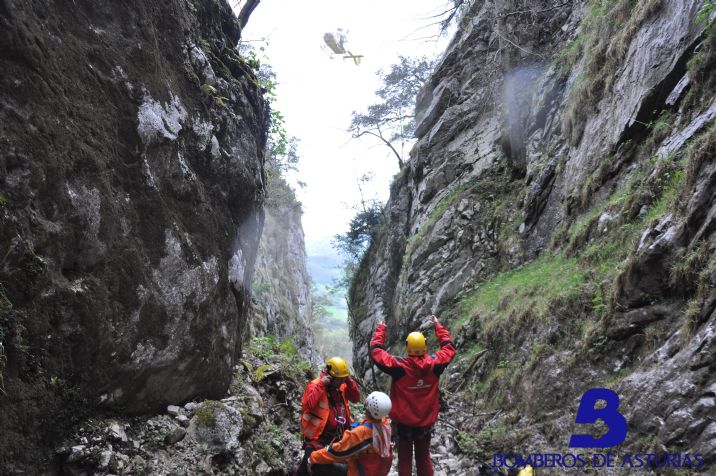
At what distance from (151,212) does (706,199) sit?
6221 mm

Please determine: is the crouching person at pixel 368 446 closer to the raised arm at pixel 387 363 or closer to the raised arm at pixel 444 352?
the raised arm at pixel 387 363

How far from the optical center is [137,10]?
5395 millimetres

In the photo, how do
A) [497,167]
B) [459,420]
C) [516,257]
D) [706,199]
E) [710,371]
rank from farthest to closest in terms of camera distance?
[497,167]
[516,257]
[459,420]
[706,199]
[710,371]

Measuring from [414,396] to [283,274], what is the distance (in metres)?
31.9

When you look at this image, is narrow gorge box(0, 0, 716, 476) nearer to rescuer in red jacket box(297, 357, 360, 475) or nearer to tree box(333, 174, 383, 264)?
rescuer in red jacket box(297, 357, 360, 475)

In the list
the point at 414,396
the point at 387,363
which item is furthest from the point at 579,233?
the point at 387,363

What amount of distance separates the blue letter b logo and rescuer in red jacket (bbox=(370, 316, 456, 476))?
1.59m

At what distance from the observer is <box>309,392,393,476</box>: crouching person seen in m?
4.12

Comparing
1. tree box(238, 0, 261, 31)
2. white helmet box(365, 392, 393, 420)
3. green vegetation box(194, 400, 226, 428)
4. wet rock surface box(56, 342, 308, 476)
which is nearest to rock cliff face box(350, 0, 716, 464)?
white helmet box(365, 392, 393, 420)

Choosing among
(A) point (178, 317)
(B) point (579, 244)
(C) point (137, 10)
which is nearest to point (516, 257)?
(B) point (579, 244)

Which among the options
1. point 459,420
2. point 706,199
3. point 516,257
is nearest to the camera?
point 706,199

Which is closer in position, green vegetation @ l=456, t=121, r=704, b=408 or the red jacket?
green vegetation @ l=456, t=121, r=704, b=408

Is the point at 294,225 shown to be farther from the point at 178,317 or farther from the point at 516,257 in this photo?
the point at 178,317

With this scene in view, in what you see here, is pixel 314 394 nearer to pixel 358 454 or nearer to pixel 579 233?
pixel 358 454
